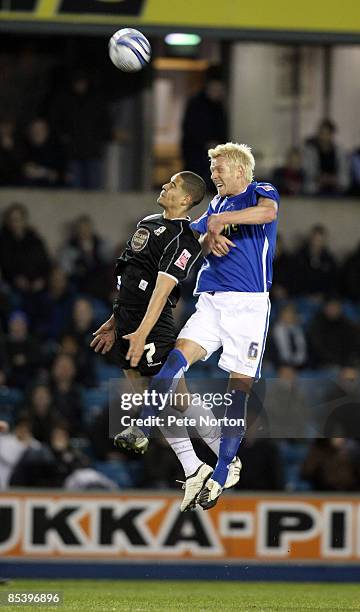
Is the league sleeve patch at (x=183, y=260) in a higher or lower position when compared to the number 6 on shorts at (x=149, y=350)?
higher

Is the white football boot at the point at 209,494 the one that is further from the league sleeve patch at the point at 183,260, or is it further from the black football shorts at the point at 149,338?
the league sleeve patch at the point at 183,260

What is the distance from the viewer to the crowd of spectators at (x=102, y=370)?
15438 millimetres

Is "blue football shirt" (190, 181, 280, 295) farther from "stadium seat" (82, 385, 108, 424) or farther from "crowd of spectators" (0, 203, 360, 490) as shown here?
"stadium seat" (82, 385, 108, 424)

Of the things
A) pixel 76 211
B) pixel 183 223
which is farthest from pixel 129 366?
→ pixel 76 211

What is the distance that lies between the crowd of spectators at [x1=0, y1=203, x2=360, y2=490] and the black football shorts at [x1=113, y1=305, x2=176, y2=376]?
4.05 m

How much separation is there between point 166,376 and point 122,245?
8153 millimetres

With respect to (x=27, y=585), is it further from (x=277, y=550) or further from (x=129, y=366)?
(x=129, y=366)

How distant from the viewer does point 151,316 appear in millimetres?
9672

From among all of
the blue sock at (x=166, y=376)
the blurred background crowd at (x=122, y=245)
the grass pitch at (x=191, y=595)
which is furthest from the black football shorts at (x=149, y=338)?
the blurred background crowd at (x=122, y=245)

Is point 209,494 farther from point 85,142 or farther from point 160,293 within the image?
point 85,142

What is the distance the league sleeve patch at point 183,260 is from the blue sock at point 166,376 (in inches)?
24.3

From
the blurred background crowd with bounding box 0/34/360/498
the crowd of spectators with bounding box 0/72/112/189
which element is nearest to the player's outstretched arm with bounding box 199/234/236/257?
the blurred background crowd with bounding box 0/34/360/498

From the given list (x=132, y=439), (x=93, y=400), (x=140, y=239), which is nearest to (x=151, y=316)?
(x=140, y=239)

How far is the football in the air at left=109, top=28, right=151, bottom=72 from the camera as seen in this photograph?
1032 cm
